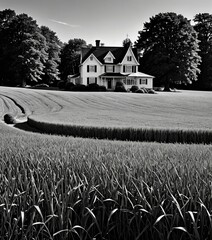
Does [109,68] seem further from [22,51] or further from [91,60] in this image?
[22,51]

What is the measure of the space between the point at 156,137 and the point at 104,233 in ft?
40.2

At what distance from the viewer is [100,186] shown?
3709 mm

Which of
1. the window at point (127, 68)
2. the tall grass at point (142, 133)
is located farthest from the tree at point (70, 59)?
A: the tall grass at point (142, 133)

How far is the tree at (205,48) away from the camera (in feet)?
231

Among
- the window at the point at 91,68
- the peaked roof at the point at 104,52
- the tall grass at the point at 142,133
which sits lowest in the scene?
the tall grass at the point at 142,133

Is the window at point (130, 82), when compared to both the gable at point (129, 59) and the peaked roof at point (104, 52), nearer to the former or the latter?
the gable at point (129, 59)

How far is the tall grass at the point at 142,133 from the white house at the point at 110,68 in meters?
41.6

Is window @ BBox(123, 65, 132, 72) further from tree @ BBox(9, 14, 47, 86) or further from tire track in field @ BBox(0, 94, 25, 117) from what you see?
tire track in field @ BBox(0, 94, 25, 117)

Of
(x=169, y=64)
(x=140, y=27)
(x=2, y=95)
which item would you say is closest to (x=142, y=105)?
(x=2, y=95)

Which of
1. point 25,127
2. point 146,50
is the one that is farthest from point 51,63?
point 25,127

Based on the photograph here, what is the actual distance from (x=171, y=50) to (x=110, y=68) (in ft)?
37.2

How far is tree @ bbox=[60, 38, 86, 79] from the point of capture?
7775 cm

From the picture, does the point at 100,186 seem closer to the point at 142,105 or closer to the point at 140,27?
the point at 142,105

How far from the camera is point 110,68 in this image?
6156cm
